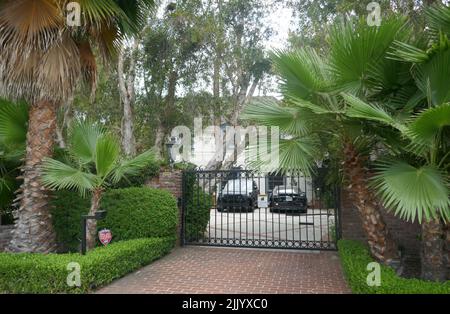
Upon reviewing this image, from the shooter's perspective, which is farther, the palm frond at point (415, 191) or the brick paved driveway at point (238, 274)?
the brick paved driveway at point (238, 274)

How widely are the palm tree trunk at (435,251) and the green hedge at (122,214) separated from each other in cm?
484

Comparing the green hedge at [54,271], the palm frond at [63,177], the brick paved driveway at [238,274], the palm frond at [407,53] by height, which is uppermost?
the palm frond at [407,53]

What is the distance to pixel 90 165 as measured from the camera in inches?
268

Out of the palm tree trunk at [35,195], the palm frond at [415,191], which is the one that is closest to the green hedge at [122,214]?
the palm tree trunk at [35,195]

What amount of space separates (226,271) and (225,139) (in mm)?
10573

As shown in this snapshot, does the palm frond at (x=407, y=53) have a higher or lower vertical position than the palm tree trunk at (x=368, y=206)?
higher

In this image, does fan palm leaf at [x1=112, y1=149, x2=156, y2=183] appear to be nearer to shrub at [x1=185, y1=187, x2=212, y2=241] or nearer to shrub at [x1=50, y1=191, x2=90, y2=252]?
shrub at [x1=50, y1=191, x2=90, y2=252]

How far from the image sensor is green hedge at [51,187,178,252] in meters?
7.11

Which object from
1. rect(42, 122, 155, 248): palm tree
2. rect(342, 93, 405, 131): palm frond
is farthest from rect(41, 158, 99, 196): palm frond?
rect(342, 93, 405, 131): palm frond

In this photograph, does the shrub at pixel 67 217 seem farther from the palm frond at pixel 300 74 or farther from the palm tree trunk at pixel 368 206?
the palm tree trunk at pixel 368 206

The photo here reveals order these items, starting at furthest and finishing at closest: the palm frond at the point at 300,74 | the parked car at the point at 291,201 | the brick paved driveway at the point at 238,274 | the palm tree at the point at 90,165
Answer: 1. the parked car at the point at 291,201
2. the palm tree at the point at 90,165
3. the brick paved driveway at the point at 238,274
4. the palm frond at the point at 300,74

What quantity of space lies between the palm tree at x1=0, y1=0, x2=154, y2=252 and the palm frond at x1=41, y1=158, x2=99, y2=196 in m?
0.26

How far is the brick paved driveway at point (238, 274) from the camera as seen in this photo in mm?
5406
